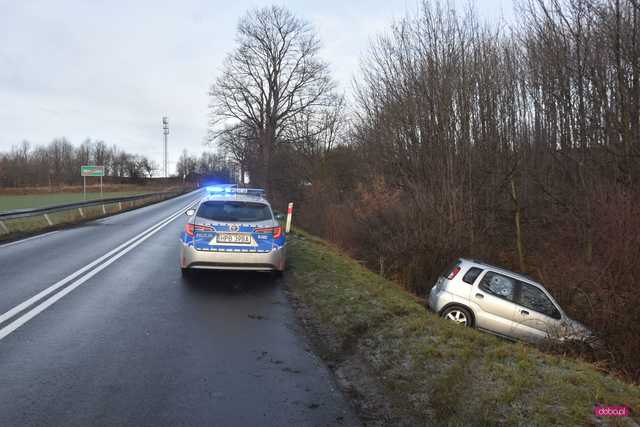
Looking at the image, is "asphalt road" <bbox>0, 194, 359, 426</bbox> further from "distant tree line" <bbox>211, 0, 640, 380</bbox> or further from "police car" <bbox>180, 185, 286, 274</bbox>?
"distant tree line" <bbox>211, 0, 640, 380</bbox>

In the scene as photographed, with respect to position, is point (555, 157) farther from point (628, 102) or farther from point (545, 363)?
point (545, 363)

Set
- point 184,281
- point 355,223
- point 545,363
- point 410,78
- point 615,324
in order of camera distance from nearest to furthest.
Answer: point 545,363 → point 615,324 → point 184,281 → point 410,78 → point 355,223

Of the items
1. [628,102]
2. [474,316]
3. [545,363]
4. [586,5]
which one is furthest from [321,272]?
[586,5]

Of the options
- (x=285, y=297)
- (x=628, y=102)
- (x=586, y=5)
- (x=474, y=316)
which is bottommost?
(x=474, y=316)

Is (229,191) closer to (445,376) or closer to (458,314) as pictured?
(458,314)

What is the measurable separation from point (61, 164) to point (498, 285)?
121m

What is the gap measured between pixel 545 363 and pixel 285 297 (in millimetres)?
4305

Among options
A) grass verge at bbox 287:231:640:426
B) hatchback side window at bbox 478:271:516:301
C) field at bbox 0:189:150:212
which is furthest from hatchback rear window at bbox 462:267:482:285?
field at bbox 0:189:150:212

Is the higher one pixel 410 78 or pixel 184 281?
pixel 410 78

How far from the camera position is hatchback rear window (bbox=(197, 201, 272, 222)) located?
8.71 meters

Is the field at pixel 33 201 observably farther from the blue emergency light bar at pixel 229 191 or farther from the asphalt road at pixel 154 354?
the asphalt road at pixel 154 354

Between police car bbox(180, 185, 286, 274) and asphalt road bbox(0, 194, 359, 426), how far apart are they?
438 mm

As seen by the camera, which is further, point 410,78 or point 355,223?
point 355,223

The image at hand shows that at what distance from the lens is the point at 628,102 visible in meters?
12.0
